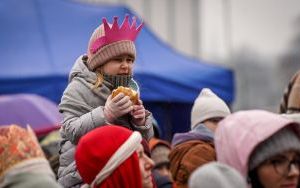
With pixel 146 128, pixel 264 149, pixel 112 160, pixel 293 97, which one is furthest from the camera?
pixel 293 97

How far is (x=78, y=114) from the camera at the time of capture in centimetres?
418

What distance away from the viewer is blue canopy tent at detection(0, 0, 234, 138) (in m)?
9.16

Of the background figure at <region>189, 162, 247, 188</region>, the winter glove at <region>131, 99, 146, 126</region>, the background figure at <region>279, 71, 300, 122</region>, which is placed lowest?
the background figure at <region>279, 71, 300, 122</region>

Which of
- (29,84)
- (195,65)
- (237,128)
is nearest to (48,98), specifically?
(29,84)

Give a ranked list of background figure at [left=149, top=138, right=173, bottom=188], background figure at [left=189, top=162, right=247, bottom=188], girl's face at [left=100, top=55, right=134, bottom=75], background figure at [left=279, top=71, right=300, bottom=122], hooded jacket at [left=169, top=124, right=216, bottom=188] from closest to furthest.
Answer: background figure at [left=189, top=162, right=247, bottom=188] < girl's face at [left=100, top=55, right=134, bottom=75] < hooded jacket at [left=169, top=124, right=216, bottom=188] < background figure at [left=279, top=71, right=300, bottom=122] < background figure at [left=149, top=138, right=173, bottom=188]

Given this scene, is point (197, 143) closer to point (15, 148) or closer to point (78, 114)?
point (78, 114)

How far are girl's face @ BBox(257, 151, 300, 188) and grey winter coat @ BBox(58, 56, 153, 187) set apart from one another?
833 mm

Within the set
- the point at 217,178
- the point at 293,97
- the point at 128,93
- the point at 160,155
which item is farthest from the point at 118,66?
the point at 160,155

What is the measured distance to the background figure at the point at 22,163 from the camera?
321 cm

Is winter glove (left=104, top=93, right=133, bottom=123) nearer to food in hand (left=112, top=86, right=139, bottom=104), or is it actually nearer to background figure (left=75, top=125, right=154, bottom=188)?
food in hand (left=112, top=86, right=139, bottom=104)

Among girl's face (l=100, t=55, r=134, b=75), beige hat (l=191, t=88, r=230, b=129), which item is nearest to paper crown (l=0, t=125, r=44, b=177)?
girl's face (l=100, t=55, r=134, b=75)

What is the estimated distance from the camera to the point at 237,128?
11.5 ft

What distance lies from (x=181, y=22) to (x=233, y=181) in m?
11.1

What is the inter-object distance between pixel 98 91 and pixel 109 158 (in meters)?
0.61
